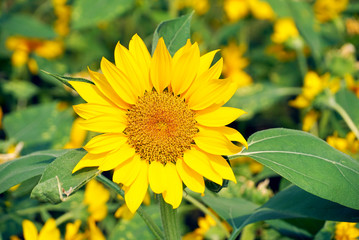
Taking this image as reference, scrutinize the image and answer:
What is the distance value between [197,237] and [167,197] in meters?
0.61

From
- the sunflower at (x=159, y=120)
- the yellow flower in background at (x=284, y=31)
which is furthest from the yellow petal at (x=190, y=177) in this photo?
the yellow flower in background at (x=284, y=31)

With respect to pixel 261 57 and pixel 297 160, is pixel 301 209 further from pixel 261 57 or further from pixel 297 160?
pixel 261 57

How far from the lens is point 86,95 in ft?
2.72

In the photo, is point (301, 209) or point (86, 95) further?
point (301, 209)

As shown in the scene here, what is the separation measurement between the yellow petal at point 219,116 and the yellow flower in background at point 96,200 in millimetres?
667

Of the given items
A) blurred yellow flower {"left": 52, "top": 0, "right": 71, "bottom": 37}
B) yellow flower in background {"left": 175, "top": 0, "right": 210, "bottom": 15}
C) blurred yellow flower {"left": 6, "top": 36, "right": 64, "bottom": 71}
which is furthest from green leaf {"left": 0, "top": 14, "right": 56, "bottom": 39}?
yellow flower in background {"left": 175, "top": 0, "right": 210, "bottom": 15}

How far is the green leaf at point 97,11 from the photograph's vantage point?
72.3 inches

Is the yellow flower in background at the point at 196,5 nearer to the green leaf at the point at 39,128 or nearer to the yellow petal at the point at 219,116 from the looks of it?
the green leaf at the point at 39,128

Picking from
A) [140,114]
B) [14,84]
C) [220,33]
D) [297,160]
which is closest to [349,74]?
[220,33]

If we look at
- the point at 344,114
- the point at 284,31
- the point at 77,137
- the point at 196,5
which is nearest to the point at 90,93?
the point at 77,137

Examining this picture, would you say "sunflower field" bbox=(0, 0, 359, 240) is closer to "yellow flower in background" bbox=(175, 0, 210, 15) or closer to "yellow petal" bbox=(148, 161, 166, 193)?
"yellow petal" bbox=(148, 161, 166, 193)

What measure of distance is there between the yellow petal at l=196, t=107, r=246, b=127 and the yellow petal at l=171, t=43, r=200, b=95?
0.06 metres

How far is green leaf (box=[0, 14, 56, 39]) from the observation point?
2.01m

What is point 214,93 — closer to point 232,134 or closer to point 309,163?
point 232,134
